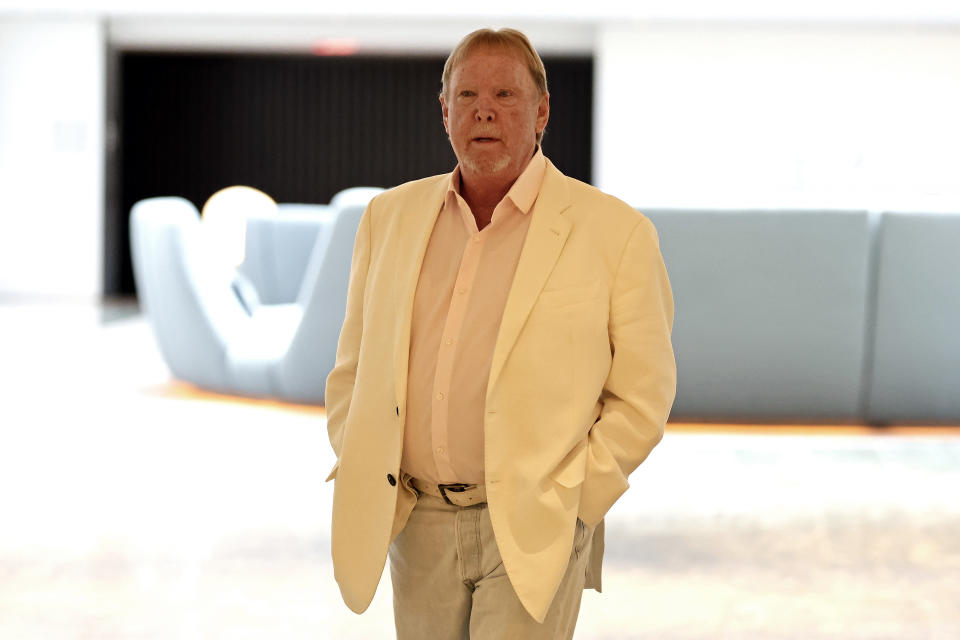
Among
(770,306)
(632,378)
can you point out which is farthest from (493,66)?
(770,306)

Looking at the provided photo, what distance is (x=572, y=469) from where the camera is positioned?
5.91 feet

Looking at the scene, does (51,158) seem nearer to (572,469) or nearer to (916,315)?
(916,315)

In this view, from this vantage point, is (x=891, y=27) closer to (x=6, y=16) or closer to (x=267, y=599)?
(x=6, y=16)

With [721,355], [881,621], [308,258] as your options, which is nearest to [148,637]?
[881,621]

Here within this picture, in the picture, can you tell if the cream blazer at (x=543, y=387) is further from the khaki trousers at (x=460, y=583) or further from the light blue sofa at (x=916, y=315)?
the light blue sofa at (x=916, y=315)

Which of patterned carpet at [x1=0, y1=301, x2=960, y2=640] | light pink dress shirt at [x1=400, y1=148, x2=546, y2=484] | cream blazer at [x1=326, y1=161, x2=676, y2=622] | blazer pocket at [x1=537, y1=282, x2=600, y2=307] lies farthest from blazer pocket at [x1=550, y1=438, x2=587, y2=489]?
patterned carpet at [x1=0, y1=301, x2=960, y2=640]

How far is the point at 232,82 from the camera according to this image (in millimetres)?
16109

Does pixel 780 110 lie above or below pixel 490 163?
above

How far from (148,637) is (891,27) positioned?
41.7 ft

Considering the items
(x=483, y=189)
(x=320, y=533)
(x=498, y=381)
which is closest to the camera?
(x=498, y=381)

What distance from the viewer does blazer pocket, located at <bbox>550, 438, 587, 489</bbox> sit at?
179cm

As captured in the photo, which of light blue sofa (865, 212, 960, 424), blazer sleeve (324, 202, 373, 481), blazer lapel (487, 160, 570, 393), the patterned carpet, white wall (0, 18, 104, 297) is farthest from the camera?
white wall (0, 18, 104, 297)

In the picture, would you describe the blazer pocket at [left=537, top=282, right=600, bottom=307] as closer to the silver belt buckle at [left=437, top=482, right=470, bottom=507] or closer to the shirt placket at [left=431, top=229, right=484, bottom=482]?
the shirt placket at [left=431, top=229, right=484, bottom=482]

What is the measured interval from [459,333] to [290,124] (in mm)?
14867
